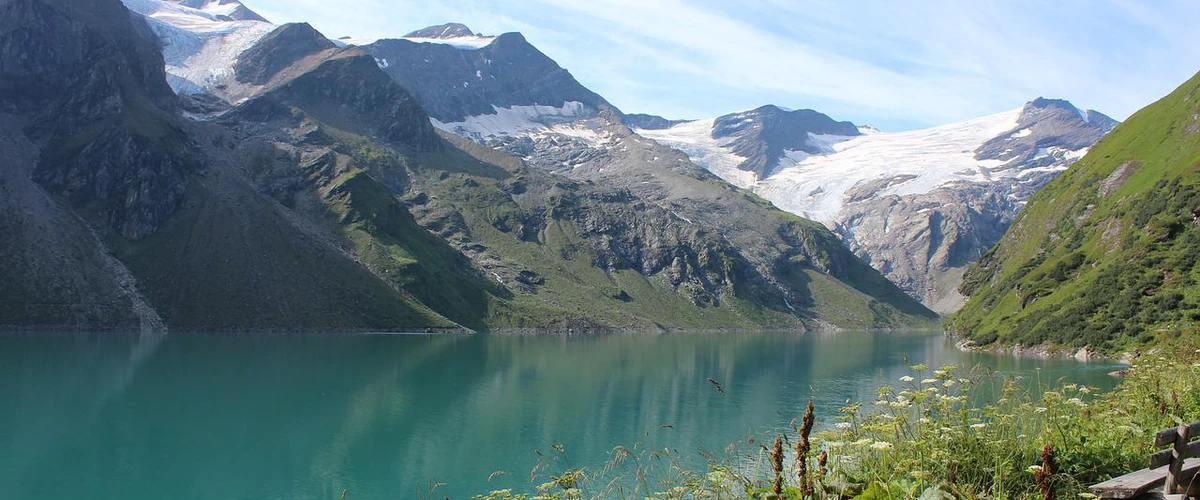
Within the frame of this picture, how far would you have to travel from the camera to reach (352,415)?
62.5 meters

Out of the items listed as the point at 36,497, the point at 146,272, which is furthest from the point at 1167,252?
the point at 146,272

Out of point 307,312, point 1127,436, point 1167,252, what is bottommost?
point 307,312

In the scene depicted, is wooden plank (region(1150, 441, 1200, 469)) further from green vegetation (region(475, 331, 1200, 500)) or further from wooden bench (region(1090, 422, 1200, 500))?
green vegetation (region(475, 331, 1200, 500))

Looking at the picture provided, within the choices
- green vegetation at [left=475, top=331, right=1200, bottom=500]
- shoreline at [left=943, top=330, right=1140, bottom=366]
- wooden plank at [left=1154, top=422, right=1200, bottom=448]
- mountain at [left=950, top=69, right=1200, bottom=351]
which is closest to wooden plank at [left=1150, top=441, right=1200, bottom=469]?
wooden plank at [left=1154, top=422, right=1200, bottom=448]

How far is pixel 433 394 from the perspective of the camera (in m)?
76.3

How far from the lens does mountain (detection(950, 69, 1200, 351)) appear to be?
9319cm

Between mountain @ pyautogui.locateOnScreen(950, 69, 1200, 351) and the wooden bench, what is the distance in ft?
230

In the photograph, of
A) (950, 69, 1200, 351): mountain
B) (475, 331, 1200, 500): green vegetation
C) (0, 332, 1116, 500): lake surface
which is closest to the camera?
(475, 331, 1200, 500): green vegetation

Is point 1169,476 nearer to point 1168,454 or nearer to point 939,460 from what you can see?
point 1168,454

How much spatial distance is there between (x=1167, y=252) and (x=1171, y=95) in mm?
81069

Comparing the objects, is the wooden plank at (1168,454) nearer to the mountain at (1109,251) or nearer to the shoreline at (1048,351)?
the mountain at (1109,251)

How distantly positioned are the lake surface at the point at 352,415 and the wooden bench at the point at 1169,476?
5.22 meters

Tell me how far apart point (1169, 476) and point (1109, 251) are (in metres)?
128

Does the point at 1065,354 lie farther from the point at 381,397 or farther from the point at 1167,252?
the point at 381,397
